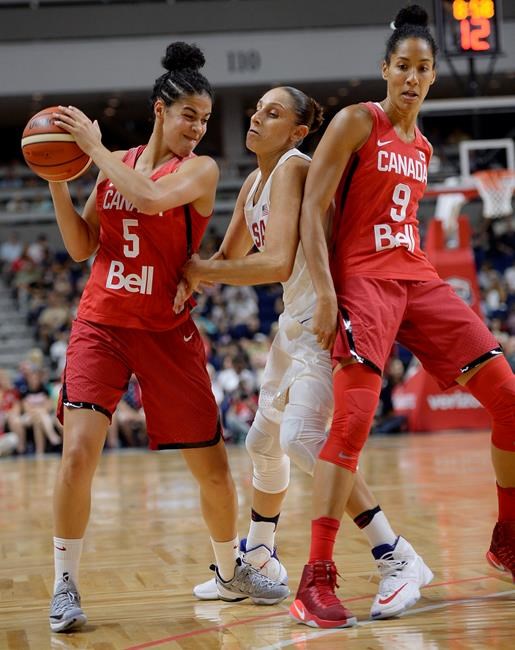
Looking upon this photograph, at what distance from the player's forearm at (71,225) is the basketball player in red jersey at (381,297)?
86 centimetres

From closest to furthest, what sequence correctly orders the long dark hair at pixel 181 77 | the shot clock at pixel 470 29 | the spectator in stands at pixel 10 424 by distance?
the long dark hair at pixel 181 77 → the shot clock at pixel 470 29 → the spectator in stands at pixel 10 424

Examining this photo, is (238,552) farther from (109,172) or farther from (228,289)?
(228,289)

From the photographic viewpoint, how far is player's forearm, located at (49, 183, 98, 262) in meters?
3.87

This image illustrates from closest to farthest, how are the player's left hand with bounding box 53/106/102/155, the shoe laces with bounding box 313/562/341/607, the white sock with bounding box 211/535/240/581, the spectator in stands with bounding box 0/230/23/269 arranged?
the shoe laces with bounding box 313/562/341/607 < the player's left hand with bounding box 53/106/102/155 < the white sock with bounding box 211/535/240/581 < the spectator in stands with bounding box 0/230/23/269

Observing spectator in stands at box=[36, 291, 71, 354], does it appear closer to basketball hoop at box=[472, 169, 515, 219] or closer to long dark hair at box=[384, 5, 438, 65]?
basketball hoop at box=[472, 169, 515, 219]

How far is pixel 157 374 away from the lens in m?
3.89

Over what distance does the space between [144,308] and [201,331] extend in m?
12.9

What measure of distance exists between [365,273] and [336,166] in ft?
1.37

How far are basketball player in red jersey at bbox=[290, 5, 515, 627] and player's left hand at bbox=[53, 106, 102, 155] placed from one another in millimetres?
828

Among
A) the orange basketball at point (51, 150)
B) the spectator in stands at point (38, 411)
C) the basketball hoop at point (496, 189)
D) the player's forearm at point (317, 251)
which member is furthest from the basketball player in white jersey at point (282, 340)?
the basketball hoop at point (496, 189)

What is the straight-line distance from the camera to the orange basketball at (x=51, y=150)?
383cm

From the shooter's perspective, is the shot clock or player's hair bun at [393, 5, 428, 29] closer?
player's hair bun at [393, 5, 428, 29]

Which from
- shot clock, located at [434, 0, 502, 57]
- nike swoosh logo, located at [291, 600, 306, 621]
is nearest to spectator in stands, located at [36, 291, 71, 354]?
shot clock, located at [434, 0, 502, 57]

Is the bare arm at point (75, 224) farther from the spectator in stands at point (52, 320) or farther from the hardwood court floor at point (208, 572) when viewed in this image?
the spectator in stands at point (52, 320)
